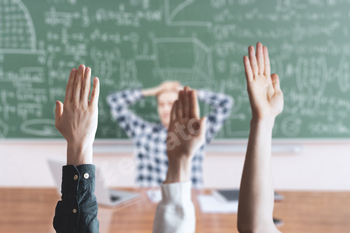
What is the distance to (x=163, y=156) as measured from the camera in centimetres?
215

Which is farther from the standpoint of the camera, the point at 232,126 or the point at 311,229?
the point at 232,126

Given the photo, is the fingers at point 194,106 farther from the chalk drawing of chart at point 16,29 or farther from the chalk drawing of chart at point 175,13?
the chalk drawing of chart at point 16,29

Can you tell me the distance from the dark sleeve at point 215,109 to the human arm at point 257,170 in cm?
166

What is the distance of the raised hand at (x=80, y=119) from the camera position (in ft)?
1.74

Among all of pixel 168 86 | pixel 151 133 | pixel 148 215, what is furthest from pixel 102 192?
pixel 168 86

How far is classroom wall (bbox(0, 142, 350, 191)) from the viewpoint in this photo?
2553mm

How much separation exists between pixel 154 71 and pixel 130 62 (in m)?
0.21

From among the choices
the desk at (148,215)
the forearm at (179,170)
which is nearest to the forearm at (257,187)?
the forearm at (179,170)

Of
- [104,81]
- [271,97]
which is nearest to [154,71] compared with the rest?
[104,81]

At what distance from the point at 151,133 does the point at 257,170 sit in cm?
169

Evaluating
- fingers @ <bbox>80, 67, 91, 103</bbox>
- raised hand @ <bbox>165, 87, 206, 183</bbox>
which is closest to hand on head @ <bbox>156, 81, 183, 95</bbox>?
raised hand @ <bbox>165, 87, 206, 183</bbox>

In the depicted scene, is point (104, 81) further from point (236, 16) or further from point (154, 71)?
point (236, 16)

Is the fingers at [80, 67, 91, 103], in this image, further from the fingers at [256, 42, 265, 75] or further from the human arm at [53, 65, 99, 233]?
the fingers at [256, 42, 265, 75]

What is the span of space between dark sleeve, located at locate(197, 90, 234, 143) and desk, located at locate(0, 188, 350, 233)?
0.76 meters
